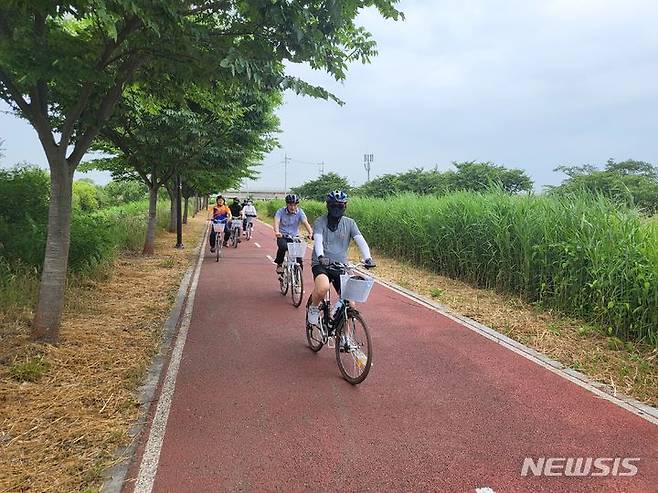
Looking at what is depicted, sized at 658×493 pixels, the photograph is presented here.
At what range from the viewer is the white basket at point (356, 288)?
188 inches

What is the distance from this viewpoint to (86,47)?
5.33 meters

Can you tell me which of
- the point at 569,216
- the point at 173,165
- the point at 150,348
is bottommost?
the point at 150,348

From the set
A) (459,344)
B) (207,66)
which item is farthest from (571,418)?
(207,66)

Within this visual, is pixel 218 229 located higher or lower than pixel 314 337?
higher

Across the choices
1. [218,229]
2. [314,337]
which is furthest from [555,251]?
[218,229]

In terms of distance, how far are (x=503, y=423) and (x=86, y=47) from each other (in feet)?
18.8

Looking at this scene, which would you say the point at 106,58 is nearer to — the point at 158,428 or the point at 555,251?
the point at 158,428

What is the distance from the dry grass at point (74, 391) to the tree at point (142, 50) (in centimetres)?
57

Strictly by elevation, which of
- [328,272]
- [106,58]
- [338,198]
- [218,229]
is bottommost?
[328,272]

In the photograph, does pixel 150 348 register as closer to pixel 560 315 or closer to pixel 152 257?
pixel 560 315

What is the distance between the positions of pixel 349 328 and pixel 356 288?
506 mm

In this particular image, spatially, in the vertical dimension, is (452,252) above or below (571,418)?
above

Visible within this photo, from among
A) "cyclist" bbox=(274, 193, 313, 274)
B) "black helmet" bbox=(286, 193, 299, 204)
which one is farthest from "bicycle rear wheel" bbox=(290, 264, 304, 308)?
"black helmet" bbox=(286, 193, 299, 204)

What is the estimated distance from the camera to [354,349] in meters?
5.07
